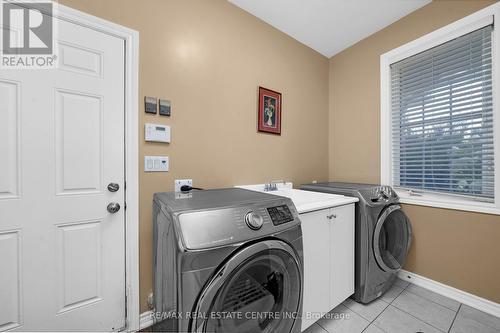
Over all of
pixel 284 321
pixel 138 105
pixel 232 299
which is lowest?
pixel 284 321

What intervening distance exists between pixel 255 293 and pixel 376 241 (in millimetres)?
1173

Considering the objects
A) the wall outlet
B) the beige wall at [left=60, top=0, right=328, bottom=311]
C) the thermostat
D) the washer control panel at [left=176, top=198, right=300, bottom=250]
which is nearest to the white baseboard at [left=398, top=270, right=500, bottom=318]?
the beige wall at [left=60, top=0, right=328, bottom=311]


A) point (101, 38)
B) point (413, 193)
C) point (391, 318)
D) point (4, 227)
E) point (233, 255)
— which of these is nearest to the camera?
point (233, 255)

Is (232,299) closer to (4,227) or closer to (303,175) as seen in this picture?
(4,227)

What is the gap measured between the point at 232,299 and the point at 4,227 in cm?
123

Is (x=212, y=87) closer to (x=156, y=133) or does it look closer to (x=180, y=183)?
(x=156, y=133)

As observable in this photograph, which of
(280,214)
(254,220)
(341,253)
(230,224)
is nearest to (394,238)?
(341,253)

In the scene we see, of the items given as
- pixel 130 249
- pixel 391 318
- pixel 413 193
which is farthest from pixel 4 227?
pixel 413 193

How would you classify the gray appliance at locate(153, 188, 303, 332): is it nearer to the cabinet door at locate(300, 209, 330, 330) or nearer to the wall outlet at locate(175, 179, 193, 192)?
the cabinet door at locate(300, 209, 330, 330)

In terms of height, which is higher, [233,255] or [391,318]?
[233,255]

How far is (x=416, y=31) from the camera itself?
1854mm

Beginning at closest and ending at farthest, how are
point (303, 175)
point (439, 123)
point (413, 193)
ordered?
1. point (439, 123)
2. point (413, 193)
3. point (303, 175)

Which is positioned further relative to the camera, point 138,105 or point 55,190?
point 138,105

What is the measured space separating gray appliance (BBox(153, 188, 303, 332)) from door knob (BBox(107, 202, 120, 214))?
0.59 meters
